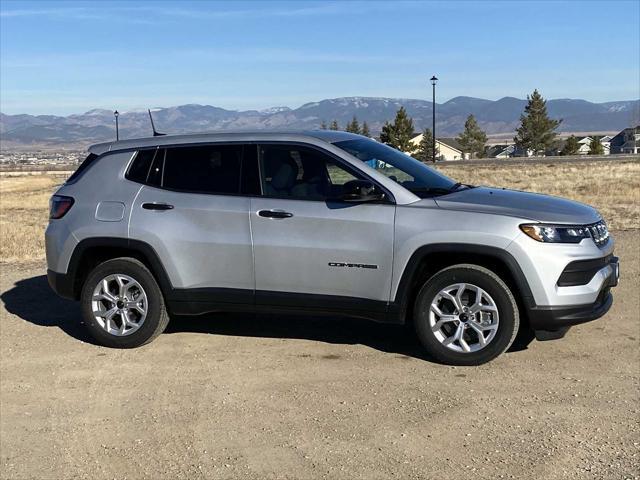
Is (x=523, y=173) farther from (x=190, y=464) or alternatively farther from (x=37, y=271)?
(x=190, y=464)

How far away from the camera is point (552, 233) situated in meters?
5.04

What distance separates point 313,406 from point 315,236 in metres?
1.35

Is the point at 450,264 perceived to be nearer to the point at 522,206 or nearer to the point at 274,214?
the point at 522,206

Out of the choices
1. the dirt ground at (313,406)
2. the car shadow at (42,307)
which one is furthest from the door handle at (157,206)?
the car shadow at (42,307)

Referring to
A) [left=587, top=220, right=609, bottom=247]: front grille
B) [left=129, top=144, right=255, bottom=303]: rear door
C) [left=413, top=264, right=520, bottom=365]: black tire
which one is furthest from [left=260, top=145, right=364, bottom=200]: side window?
[left=587, top=220, right=609, bottom=247]: front grille

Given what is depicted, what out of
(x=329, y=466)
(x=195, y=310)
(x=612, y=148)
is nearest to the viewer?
(x=329, y=466)

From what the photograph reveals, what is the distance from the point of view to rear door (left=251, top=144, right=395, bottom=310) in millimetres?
5340

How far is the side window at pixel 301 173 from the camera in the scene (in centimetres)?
555

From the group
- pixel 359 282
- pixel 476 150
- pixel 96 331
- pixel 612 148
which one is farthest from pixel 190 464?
pixel 612 148

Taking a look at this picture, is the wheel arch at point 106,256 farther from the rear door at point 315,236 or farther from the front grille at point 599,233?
the front grille at point 599,233

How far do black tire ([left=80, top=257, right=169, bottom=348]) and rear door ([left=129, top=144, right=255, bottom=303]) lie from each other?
206mm

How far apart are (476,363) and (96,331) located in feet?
10.3

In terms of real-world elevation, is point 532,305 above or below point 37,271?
above

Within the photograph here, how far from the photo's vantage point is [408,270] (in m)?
5.28
